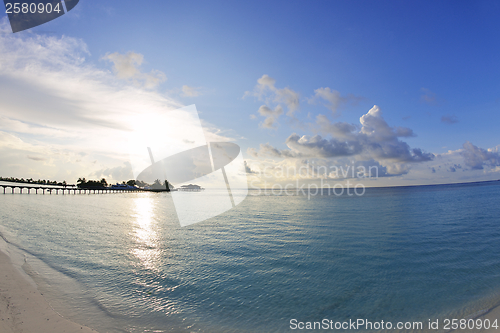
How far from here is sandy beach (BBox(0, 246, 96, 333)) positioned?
7.23m

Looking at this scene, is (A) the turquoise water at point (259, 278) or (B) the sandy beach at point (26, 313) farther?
(A) the turquoise water at point (259, 278)

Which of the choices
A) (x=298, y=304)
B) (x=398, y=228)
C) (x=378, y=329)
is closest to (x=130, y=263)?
(x=298, y=304)

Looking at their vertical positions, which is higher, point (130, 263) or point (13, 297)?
point (13, 297)

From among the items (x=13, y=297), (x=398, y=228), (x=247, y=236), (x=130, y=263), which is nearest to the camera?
(x=13, y=297)

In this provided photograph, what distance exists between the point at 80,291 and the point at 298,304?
10.7 metres

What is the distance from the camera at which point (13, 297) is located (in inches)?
362

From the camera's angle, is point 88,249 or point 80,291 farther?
point 88,249

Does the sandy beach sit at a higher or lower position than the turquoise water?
higher

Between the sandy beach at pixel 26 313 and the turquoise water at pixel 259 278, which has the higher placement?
the sandy beach at pixel 26 313

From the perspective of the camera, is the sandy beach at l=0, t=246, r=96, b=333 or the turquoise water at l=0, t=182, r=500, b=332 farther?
the turquoise water at l=0, t=182, r=500, b=332

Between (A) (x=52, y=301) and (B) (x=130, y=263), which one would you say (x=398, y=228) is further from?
(A) (x=52, y=301)

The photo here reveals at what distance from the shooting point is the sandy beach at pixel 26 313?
7.23 metres

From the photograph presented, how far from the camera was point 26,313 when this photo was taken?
26.6 feet

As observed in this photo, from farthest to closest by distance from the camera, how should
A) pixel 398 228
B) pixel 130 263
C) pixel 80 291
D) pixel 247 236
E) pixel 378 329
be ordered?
pixel 398 228 < pixel 247 236 < pixel 130 263 < pixel 80 291 < pixel 378 329
